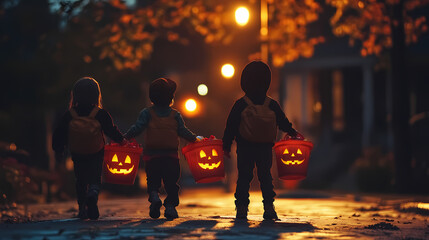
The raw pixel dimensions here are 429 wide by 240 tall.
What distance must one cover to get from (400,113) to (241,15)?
4.28 meters

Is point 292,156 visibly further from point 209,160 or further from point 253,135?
point 209,160

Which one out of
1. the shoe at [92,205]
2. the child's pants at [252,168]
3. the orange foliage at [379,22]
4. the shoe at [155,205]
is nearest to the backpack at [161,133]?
the shoe at [155,205]

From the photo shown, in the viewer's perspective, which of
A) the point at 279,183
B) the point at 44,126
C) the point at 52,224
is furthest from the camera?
the point at 44,126

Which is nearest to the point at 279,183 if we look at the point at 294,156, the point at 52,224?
the point at 294,156

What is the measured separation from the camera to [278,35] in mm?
27172

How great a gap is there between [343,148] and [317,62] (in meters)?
3.24

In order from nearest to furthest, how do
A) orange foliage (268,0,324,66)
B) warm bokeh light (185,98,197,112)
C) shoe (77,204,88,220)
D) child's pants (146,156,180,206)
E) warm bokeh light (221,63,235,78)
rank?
shoe (77,204,88,220) < child's pants (146,156,180,206) < warm bokeh light (221,63,235,78) < orange foliage (268,0,324,66) < warm bokeh light (185,98,197,112)

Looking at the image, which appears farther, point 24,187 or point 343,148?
point 343,148

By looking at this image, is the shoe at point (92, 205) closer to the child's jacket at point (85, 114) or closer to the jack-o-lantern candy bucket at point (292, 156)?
the child's jacket at point (85, 114)

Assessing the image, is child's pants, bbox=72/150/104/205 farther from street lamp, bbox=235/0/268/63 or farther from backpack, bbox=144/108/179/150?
street lamp, bbox=235/0/268/63

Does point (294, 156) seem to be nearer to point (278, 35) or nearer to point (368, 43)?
point (368, 43)

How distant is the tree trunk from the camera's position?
22.3m

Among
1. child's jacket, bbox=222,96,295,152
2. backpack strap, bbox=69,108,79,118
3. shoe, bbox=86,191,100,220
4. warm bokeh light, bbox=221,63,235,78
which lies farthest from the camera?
warm bokeh light, bbox=221,63,235,78

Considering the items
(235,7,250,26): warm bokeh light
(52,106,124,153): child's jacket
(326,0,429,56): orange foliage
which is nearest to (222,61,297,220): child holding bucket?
(52,106,124,153): child's jacket
